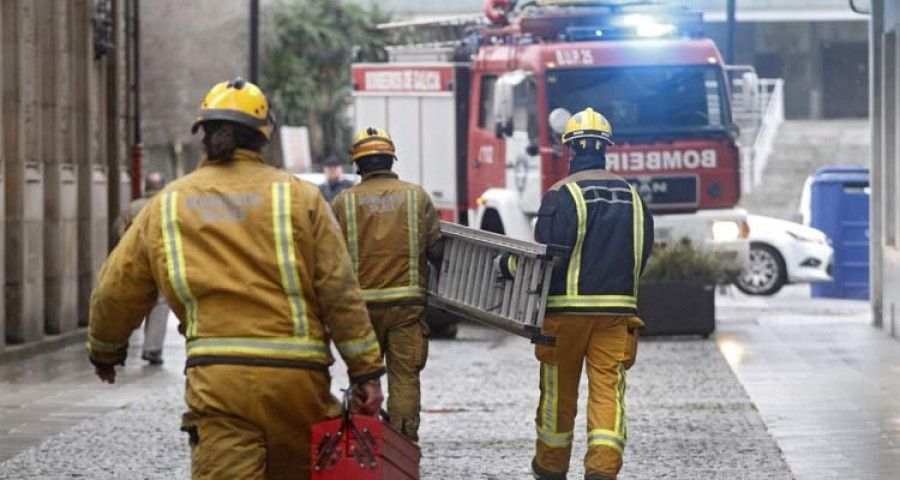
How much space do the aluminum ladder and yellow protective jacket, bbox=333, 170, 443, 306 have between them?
0.33 feet

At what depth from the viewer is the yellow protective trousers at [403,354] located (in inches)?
384

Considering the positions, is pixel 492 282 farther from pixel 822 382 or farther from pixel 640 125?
pixel 640 125

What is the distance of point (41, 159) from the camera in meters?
18.9

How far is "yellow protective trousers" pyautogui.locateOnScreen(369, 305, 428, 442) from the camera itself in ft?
32.0

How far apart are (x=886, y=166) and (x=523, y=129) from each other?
3646mm

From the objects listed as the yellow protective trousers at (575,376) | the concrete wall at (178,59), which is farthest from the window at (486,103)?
the yellow protective trousers at (575,376)

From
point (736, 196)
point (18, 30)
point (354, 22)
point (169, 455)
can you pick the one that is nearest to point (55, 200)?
point (18, 30)

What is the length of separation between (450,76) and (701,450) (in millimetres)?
11662

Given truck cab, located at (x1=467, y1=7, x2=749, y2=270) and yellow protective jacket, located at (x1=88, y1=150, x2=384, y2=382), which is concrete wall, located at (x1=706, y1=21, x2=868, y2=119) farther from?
yellow protective jacket, located at (x1=88, y1=150, x2=384, y2=382)

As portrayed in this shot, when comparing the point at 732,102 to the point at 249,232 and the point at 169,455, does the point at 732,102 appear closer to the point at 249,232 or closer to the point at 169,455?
the point at 169,455

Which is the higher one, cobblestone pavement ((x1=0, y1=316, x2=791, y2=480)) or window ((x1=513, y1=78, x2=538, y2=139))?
window ((x1=513, y1=78, x2=538, y2=139))

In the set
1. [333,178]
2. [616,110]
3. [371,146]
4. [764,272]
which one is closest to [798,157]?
[764,272]

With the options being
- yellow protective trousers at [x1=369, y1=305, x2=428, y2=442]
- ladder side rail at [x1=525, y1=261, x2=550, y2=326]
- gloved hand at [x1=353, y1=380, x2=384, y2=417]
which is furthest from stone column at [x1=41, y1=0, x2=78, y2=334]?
gloved hand at [x1=353, y1=380, x2=384, y2=417]

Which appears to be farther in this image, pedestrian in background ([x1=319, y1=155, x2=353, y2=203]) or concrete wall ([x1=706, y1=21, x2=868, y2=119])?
concrete wall ([x1=706, y1=21, x2=868, y2=119])
